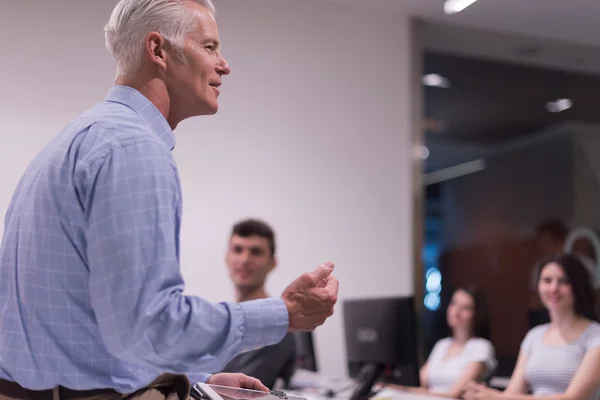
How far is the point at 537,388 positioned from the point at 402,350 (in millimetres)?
984

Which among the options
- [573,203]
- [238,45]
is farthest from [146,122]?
[573,203]

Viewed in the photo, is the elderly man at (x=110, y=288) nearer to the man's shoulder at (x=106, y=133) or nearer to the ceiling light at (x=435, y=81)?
the man's shoulder at (x=106, y=133)

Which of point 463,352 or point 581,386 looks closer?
point 581,386

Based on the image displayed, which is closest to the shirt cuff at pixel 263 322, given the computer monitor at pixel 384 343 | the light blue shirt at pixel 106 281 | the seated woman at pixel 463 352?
the light blue shirt at pixel 106 281

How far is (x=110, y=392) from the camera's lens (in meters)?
1.27

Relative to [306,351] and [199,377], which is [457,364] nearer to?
[306,351]

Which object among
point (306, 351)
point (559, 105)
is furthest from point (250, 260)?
point (559, 105)

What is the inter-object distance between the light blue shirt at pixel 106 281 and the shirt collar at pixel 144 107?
0.26 ft

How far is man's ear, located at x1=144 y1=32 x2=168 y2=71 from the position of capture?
4.70 ft

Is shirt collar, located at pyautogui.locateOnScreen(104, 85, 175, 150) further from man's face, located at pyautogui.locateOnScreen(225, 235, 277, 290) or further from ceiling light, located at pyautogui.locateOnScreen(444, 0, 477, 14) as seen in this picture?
ceiling light, located at pyautogui.locateOnScreen(444, 0, 477, 14)

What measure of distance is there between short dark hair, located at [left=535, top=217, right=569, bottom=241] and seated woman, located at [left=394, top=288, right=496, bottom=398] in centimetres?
295

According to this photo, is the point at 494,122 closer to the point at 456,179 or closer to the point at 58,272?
the point at 456,179

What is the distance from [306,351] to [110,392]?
107 inches

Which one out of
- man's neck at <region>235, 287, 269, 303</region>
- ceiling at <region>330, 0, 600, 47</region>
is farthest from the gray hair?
ceiling at <region>330, 0, 600, 47</region>
